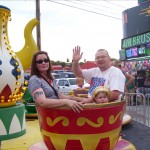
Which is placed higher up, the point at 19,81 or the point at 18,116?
the point at 19,81

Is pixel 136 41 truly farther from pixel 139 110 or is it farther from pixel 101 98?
pixel 101 98

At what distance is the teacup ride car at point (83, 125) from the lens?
2062 mm

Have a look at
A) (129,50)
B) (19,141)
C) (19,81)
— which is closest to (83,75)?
(19,81)

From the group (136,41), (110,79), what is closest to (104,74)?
(110,79)

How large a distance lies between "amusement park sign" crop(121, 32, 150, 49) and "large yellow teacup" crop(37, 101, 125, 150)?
373 inches

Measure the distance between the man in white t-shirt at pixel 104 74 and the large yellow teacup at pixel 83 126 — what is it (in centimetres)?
29

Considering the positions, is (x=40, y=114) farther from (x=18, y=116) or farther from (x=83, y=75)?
(x=18, y=116)

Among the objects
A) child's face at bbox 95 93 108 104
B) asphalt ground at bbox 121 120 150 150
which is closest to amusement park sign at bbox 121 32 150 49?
asphalt ground at bbox 121 120 150 150

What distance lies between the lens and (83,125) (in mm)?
2084

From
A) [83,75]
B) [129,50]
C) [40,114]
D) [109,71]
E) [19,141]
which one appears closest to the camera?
[40,114]

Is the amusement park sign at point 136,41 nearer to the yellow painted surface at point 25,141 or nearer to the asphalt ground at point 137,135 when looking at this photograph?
the asphalt ground at point 137,135

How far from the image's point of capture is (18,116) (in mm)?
3293

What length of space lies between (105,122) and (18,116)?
1.50 m

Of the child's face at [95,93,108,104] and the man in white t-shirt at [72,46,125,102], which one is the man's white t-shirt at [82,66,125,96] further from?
the child's face at [95,93,108,104]
